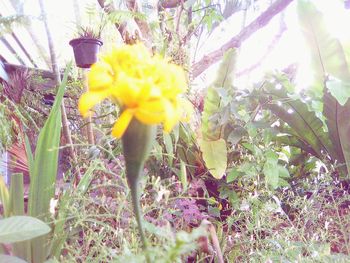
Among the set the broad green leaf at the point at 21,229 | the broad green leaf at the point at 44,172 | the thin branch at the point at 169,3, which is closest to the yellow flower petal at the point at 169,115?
the broad green leaf at the point at 21,229

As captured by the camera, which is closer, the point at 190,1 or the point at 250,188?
the point at 250,188

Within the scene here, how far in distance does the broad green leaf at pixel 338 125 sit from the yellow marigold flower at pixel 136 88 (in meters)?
1.22

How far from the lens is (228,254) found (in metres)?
1.01

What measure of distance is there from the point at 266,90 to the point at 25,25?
1.68 metres

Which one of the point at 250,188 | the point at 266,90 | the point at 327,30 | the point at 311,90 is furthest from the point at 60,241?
the point at 327,30

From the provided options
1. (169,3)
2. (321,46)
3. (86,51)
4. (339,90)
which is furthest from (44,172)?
(169,3)

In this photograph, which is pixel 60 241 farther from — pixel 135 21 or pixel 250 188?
pixel 135 21

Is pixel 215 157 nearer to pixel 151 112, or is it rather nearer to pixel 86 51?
pixel 151 112

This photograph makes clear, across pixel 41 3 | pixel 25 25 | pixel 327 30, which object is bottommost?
pixel 327 30

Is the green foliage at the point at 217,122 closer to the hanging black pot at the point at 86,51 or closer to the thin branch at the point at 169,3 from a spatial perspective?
the hanging black pot at the point at 86,51

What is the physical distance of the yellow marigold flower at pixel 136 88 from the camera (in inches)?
11.9

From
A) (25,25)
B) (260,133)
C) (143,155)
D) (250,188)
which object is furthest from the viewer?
(25,25)

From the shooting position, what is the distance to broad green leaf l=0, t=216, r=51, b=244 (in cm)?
59

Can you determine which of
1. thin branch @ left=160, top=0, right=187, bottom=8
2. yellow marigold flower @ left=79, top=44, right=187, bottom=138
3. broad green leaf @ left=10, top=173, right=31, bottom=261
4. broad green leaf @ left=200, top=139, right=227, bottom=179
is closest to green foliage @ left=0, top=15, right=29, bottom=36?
thin branch @ left=160, top=0, right=187, bottom=8
